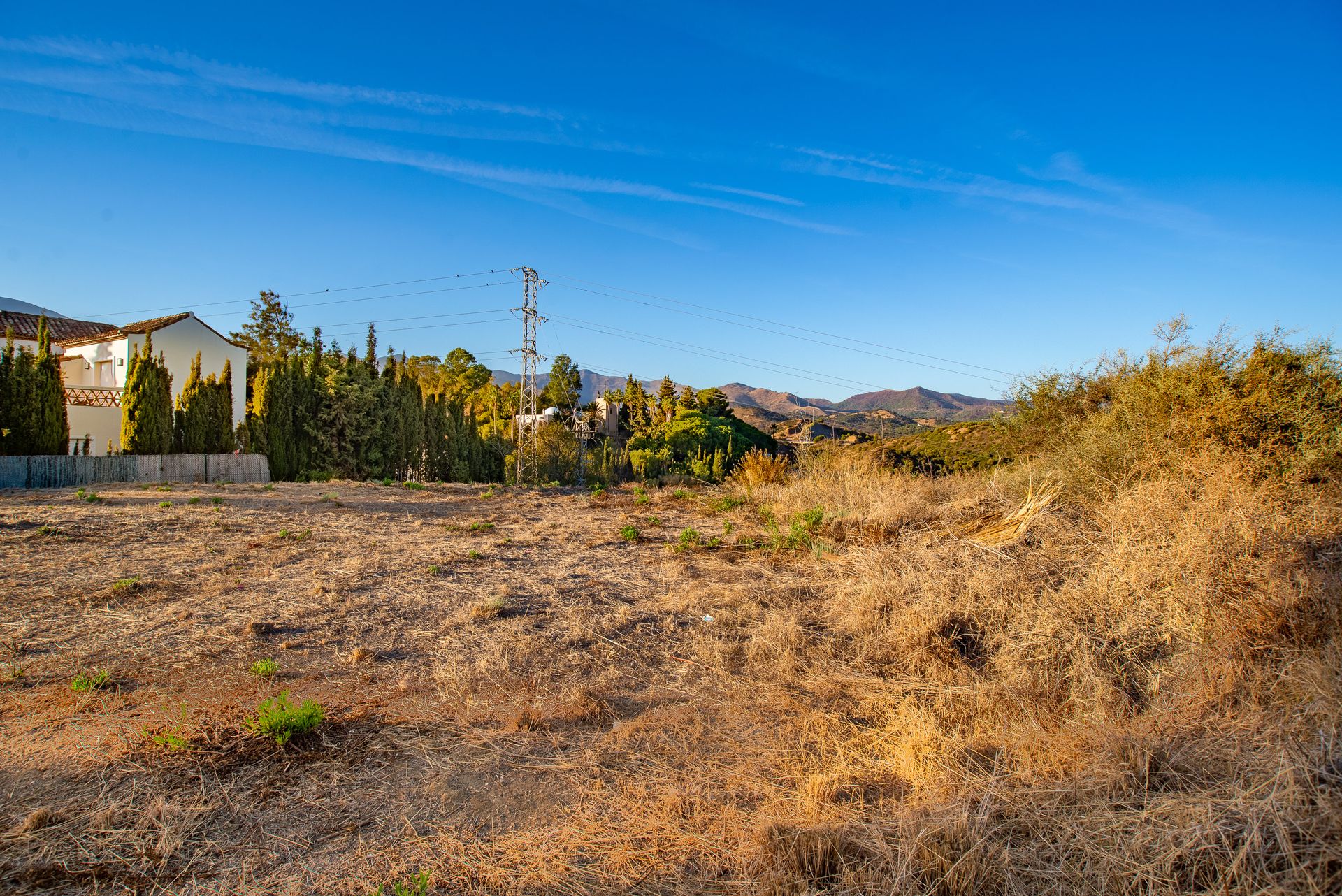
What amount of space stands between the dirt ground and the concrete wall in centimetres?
895

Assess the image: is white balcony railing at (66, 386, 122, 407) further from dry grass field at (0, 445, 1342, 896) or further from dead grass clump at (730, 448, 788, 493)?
dead grass clump at (730, 448, 788, 493)

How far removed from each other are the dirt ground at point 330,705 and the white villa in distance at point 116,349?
89.6 ft

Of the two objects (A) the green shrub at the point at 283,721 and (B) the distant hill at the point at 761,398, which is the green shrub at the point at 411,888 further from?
(B) the distant hill at the point at 761,398

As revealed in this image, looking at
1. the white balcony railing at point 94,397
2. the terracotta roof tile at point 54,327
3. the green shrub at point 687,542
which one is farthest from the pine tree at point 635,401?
the green shrub at point 687,542

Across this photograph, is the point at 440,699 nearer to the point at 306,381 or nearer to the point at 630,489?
the point at 630,489

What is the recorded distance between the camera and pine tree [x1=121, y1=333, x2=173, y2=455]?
1808 centimetres

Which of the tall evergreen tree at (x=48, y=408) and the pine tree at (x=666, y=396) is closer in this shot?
the tall evergreen tree at (x=48, y=408)

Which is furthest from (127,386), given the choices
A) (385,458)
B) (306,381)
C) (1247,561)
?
(1247,561)

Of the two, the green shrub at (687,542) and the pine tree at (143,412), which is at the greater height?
the pine tree at (143,412)

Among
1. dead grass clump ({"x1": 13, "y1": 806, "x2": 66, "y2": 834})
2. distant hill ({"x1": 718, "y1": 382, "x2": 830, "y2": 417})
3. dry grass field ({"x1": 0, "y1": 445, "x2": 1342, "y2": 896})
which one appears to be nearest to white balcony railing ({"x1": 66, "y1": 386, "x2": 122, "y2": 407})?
dry grass field ({"x1": 0, "y1": 445, "x2": 1342, "y2": 896})

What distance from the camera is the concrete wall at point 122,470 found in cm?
1476

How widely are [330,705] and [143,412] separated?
19.4 meters

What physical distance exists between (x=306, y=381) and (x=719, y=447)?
17.0 meters

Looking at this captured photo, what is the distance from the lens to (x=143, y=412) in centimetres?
1814
